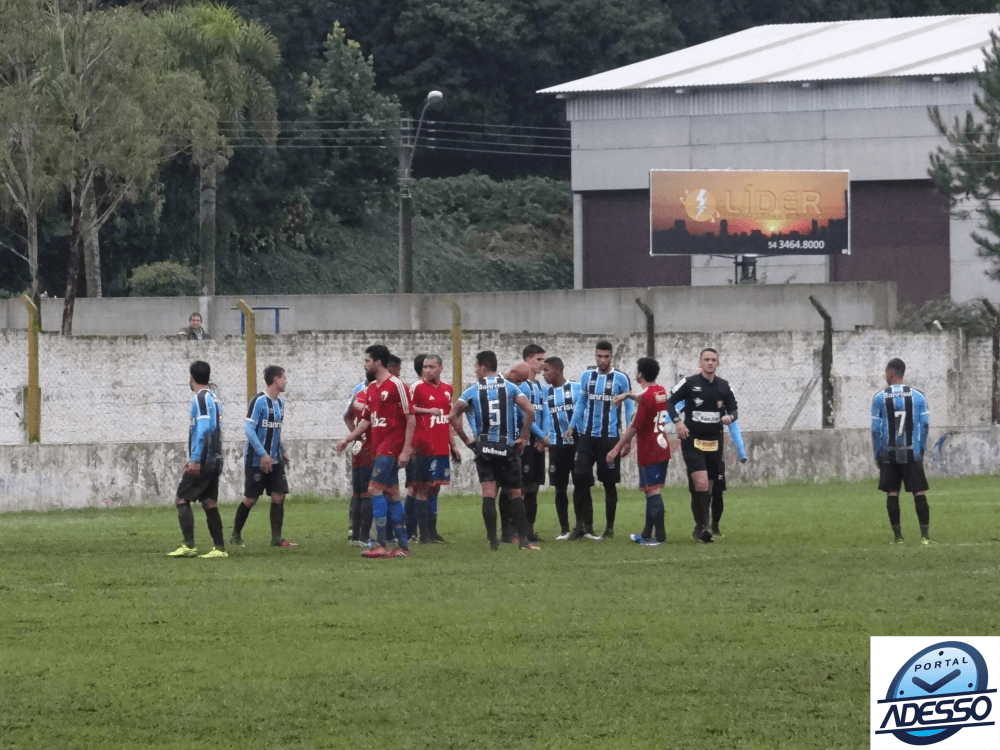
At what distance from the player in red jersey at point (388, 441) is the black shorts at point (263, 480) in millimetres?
1663

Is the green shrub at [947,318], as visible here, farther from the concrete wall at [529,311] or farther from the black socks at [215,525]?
the black socks at [215,525]

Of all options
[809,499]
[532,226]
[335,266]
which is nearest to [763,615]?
[809,499]

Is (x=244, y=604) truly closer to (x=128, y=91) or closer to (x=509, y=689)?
(x=509, y=689)

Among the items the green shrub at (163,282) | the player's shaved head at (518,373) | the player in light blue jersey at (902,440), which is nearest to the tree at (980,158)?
the green shrub at (163,282)

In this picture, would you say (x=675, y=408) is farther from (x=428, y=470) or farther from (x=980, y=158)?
(x=980, y=158)

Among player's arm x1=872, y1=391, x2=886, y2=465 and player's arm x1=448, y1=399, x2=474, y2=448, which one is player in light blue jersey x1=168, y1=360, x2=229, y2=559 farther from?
player's arm x1=872, y1=391, x2=886, y2=465

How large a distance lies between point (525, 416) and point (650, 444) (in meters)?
1.39

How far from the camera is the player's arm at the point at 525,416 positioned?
1656 cm

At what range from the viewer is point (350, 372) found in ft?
94.8

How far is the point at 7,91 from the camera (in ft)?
137

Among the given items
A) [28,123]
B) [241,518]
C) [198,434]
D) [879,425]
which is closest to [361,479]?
[241,518]

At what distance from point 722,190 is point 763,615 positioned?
41918mm

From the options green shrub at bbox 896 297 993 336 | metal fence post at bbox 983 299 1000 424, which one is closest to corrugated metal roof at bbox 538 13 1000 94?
green shrub at bbox 896 297 993 336

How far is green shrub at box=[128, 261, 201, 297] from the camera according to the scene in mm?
54844
